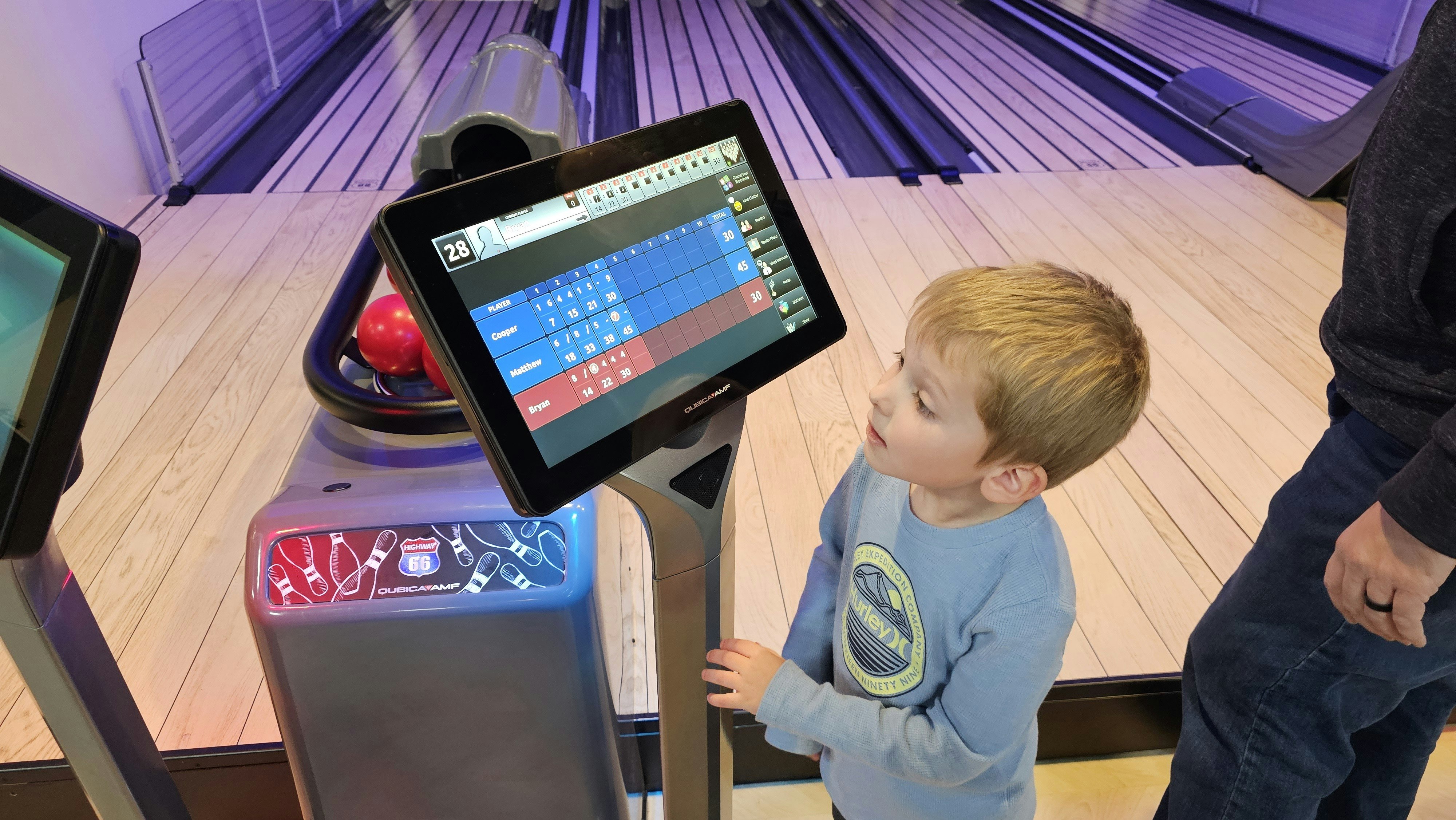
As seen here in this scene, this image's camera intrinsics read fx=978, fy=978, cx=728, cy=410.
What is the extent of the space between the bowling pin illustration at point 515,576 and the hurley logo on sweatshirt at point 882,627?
1.02 feet

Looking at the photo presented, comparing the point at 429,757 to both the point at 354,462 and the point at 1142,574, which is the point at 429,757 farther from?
the point at 1142,574

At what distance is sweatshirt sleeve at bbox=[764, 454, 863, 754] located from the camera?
3.24 ft

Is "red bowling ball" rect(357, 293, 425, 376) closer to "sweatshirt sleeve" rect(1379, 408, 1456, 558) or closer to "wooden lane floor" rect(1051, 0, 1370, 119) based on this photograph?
"sweatshirt sleeve" rect(1379, 408, 1456, 558)

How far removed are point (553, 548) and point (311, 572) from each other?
0.23m

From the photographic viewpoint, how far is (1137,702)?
59.5 inches

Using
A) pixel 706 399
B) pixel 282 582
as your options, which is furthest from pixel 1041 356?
pixel 282 582

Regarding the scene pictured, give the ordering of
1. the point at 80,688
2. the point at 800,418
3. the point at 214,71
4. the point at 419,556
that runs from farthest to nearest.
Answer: the point at 214,71, the point at 800,418, the point at 419,556, the point at 80,688

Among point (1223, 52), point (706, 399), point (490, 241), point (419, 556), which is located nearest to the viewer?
point (490, 241)

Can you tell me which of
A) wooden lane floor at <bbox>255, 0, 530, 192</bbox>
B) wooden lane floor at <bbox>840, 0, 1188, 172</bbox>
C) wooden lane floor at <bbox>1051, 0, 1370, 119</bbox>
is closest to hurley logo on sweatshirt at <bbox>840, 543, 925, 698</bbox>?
wooden lane floor at <bbox>255, 0, 530, 192</bbox>

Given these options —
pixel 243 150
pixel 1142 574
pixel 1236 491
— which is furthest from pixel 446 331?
pixel 243 150

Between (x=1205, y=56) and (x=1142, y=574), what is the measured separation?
466 centimetres

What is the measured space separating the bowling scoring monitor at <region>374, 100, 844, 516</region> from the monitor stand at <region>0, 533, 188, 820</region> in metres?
0.42

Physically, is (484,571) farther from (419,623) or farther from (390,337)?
(390,337)

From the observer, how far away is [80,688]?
85 cm
